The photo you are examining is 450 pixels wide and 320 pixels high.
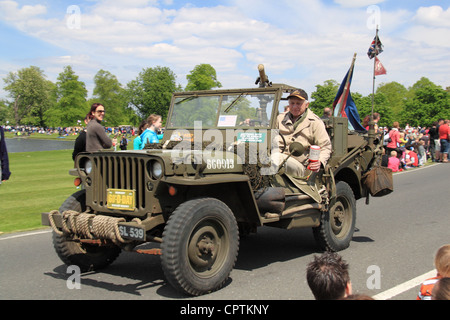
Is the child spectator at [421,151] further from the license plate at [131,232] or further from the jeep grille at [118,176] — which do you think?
the license plate at [131,232]

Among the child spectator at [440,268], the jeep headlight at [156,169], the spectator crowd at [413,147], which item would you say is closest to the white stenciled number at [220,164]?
the jeep headlight at [156,169]

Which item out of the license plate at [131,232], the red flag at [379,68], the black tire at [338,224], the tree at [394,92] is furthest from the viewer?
the tree at [394,92]

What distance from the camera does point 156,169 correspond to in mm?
4438

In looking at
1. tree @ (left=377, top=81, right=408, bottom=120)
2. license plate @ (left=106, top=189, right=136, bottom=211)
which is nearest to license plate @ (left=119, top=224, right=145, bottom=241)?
license plate @ (left=106, top=189, right=136, bottom=211)

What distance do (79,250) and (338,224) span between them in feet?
11.9

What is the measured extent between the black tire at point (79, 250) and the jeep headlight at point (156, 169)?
1110mm

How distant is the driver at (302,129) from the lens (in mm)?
5953

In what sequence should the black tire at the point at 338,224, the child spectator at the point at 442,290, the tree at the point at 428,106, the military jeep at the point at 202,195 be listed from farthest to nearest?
the tree at the point at 428,106 < the black tire at the point at 338,224 < the military jeep at the point at 202,195 < the child spectator at the point at 442,290

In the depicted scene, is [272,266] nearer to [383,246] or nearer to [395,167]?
[383,246]

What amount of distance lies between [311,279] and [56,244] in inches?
137

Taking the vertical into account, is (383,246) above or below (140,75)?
below

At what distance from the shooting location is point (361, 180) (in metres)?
7.15
